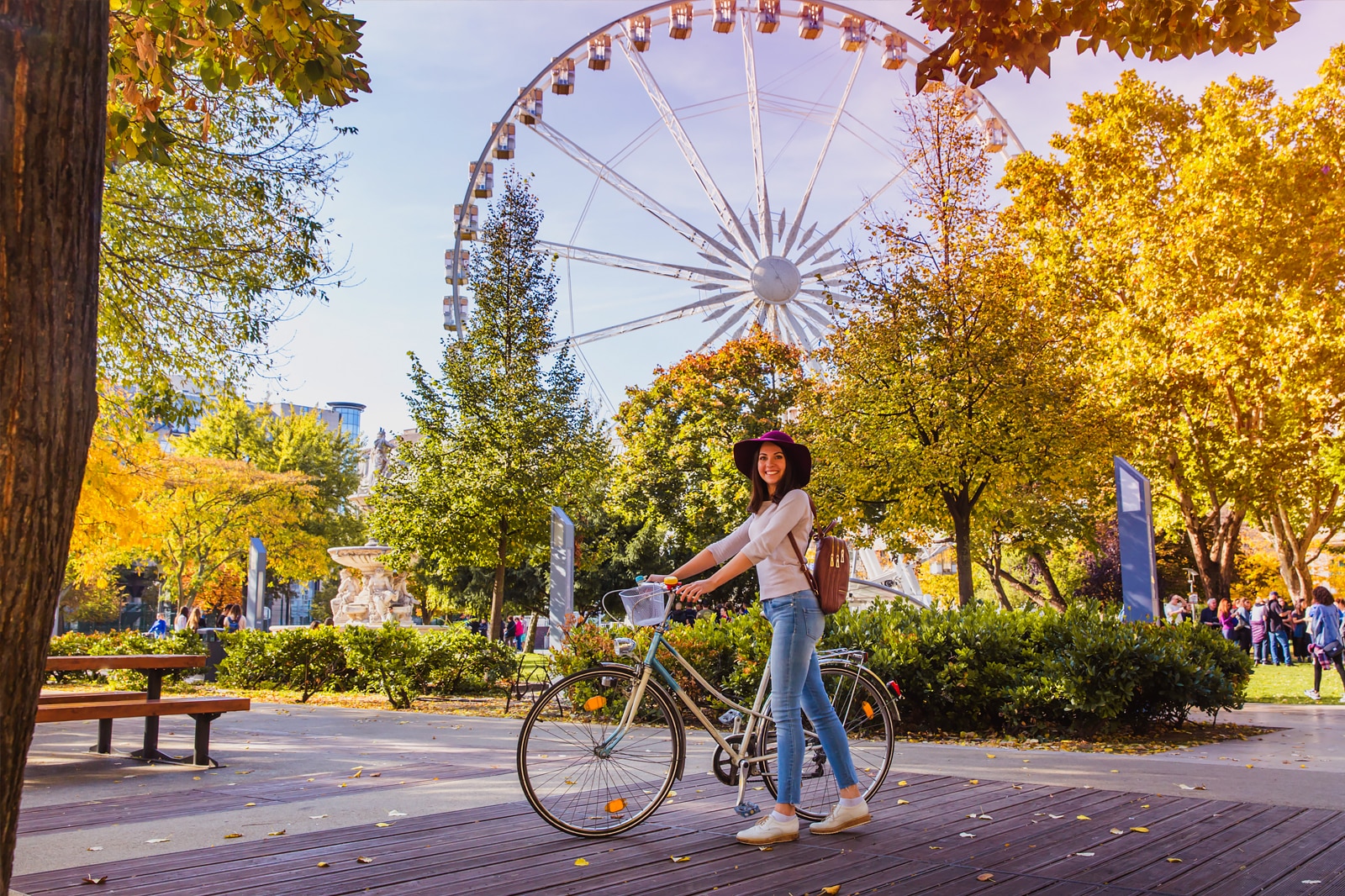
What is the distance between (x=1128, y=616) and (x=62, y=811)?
398 inches

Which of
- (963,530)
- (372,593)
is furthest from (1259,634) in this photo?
(372,593)

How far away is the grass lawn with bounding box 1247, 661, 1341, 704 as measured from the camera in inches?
523

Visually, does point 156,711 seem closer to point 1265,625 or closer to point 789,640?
point 789,640

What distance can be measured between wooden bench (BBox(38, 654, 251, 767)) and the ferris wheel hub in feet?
73.8

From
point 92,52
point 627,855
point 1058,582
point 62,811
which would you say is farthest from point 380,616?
point 1058,582

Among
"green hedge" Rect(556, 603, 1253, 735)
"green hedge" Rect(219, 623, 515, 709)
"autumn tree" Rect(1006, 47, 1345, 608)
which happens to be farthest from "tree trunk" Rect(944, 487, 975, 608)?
"green hedge" Rect(219, 623, 515, 709)

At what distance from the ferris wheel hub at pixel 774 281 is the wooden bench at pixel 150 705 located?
22.5m

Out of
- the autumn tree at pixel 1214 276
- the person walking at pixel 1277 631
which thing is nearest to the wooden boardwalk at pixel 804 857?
the autumn tree at pixel 1214 276

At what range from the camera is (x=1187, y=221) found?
20.3 m

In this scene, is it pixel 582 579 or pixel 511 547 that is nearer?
pixel 511 547

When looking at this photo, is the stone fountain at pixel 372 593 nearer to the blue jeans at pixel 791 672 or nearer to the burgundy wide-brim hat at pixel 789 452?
the burgundy wide-brim hat at pixel 789 452

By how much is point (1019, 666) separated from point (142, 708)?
265 inches

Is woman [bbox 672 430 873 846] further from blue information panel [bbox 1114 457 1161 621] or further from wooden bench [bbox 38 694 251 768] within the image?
blue information panel [bbox 1114 457 1161 621]

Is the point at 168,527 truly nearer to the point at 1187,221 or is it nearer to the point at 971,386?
the point at 971,386
